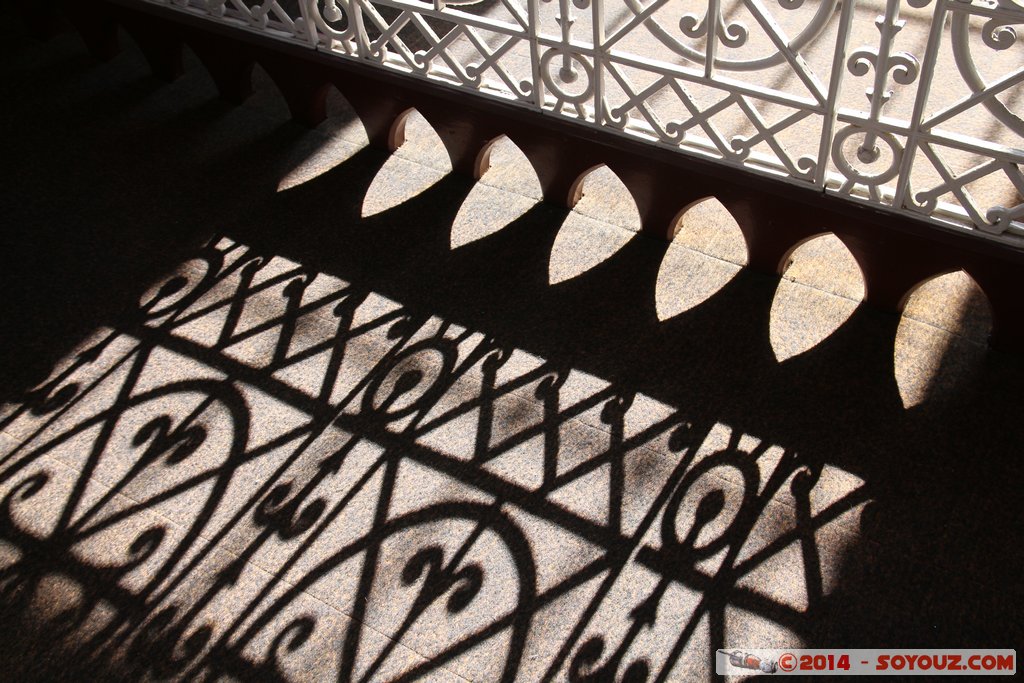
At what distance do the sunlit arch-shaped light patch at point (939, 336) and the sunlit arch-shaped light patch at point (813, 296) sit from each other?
0.63ft

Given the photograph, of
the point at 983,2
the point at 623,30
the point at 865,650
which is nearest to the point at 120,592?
the point at 865,650

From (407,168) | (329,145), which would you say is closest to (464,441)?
(407,168)

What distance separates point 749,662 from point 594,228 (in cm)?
166

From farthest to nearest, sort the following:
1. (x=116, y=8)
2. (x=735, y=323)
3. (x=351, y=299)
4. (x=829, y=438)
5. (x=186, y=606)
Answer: (x=116, y=8)
(x=351, y=299)
(x=735, y=323)
(x=829, y=438)
(x=186, y=606)

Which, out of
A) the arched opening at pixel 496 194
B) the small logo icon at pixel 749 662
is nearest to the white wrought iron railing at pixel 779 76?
the arched opening at pixel 496 194

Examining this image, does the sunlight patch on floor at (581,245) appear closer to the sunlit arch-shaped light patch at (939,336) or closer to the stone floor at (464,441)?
the stone floor at (464,441)

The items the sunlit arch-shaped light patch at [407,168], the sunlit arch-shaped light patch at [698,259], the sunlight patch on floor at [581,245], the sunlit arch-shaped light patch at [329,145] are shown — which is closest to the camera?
the sunlit arch-shaped light patch at [698,259]

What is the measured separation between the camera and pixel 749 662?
239cm

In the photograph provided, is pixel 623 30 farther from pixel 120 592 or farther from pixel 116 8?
pixel 116 8

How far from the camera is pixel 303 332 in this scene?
10.7ft

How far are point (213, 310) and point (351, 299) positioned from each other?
0.49m

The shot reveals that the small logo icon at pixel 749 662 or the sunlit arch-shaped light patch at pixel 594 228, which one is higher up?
the sunlit arch-shaped light patch at pixel 594 228

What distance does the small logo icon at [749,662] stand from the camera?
2.37 m

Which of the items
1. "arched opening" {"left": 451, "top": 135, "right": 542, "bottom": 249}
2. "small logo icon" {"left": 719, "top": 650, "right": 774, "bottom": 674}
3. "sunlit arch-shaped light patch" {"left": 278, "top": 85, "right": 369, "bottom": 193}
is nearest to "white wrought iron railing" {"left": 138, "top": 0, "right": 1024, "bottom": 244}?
"arched opening" {"left": 451, "top": 135, "right": 542, "bottom": 249}
